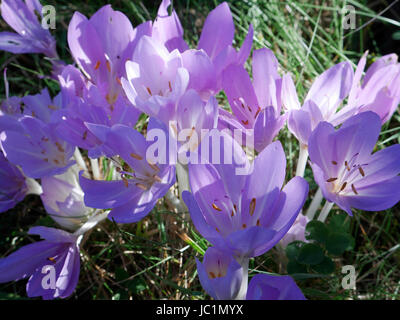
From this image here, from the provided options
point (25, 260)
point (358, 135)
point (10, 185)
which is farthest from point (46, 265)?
point (358, 135)

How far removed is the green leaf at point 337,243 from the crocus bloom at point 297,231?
68 millimetres

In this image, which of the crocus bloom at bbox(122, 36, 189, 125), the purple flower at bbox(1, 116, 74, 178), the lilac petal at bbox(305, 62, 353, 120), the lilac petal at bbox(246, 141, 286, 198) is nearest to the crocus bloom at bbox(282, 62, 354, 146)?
the lilac petal at bbox(305, 62, 353, 120)

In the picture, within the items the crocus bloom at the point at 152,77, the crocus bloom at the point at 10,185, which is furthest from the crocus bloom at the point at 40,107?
the crocus bloom at the point at 152,77

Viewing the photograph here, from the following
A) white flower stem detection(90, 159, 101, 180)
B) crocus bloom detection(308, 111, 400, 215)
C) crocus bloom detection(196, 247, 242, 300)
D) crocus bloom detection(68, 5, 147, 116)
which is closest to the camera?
crocus bloom detection(196, 247, 242, 300)

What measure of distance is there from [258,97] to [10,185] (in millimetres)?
751

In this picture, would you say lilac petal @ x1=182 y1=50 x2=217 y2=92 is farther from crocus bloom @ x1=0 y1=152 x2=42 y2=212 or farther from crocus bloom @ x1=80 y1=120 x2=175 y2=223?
crocus bloom @ x1=0 y1=152 x2=42 y2=212

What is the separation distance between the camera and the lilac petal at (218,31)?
3.88 ft

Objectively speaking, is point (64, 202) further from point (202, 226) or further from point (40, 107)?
point (202, 226)

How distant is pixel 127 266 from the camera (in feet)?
4.77

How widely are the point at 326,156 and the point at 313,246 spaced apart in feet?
0.80

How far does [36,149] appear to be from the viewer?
123 centimetres

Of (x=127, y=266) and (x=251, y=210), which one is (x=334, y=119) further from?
(x=127, y=266)

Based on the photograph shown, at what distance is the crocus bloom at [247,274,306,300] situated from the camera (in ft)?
2.83

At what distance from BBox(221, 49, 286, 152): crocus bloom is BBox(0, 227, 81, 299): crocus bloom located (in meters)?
0.52
